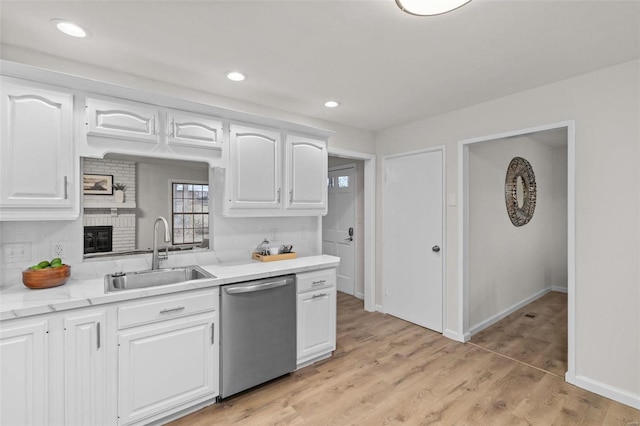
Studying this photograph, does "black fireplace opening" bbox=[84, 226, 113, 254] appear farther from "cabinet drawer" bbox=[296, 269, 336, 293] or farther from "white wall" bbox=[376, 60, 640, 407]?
"white wall" bbox=[376, 60, 640, 407]

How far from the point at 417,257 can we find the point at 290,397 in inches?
85.1

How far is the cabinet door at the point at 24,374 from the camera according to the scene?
161 cm

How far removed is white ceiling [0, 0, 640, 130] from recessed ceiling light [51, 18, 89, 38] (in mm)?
51

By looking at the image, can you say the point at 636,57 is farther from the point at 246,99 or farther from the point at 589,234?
the point at 246,99

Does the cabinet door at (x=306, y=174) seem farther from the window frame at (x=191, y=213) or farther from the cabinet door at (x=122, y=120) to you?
the cabinet door at (x=122, y=120)

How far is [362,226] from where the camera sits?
15.5 ft

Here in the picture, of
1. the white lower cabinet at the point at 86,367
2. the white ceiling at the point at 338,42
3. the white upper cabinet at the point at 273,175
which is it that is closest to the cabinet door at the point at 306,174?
the white upper cabinet at the point at 273,175

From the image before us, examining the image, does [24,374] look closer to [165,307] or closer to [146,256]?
[165,307]

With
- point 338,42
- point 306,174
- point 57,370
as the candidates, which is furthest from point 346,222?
point 57,370

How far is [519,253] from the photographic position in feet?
14.2

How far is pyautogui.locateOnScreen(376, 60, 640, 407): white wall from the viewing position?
2252mm

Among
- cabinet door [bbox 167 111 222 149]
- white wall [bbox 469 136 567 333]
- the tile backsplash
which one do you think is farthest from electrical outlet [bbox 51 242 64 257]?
white wall [bbox 469 136 567 333]

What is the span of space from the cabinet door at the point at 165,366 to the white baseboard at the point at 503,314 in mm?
2724

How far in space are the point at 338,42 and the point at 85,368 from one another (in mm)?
2463
